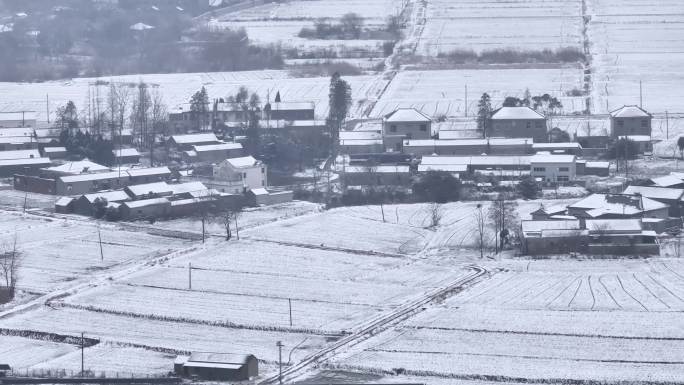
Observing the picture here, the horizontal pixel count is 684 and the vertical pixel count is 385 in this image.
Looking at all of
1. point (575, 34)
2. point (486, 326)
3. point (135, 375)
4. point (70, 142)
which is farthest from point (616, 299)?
point (575, 34)

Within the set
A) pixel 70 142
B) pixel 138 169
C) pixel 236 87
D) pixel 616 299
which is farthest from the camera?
pixel 236 87

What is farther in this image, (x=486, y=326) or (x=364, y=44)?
(x=364, y=44)

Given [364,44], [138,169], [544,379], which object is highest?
[364,44]

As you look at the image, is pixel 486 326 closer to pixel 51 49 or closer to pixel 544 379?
pixel 544 379

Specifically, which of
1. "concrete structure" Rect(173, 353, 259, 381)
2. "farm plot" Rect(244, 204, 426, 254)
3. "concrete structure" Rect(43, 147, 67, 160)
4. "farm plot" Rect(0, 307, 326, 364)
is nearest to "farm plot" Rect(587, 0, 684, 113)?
A: "farm plot" Rect(244, 204, 426, 254)

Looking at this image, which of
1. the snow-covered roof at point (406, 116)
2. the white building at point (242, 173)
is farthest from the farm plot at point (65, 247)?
the snow-covered roof at point (406, 116)

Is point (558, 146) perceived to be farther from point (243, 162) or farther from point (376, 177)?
point (243, 162)
